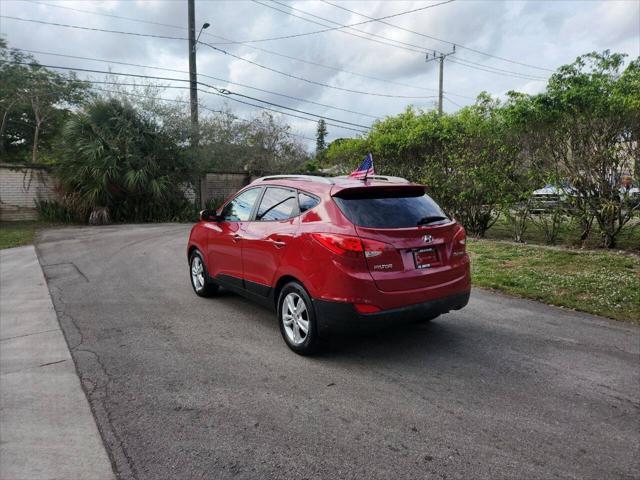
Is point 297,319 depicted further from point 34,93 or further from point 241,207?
point 34,93

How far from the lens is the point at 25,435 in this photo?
3.05m

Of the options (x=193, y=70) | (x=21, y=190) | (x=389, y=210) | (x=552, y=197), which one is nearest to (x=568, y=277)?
(x=552, y=197)

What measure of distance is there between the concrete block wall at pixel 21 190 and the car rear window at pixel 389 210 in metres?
16.1

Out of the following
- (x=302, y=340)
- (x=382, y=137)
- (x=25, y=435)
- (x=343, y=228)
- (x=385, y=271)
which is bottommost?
(x=25, y=435)

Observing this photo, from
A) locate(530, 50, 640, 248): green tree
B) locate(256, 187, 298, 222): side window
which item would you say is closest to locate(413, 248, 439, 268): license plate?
locate(256, 187, 298, 222): side window

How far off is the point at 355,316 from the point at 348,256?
0.50 metres

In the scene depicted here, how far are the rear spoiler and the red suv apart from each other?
10mm

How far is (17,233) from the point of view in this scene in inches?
518

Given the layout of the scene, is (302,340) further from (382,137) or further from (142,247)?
(382,137)

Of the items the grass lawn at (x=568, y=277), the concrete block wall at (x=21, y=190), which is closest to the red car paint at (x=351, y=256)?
the grass lawn at (x=568, y=277)

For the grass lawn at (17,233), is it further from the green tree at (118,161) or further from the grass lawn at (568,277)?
the grass lawn at (568,277)

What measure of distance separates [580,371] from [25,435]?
14.4 ft

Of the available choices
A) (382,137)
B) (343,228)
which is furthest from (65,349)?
(382,137)

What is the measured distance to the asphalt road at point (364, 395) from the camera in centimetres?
270
